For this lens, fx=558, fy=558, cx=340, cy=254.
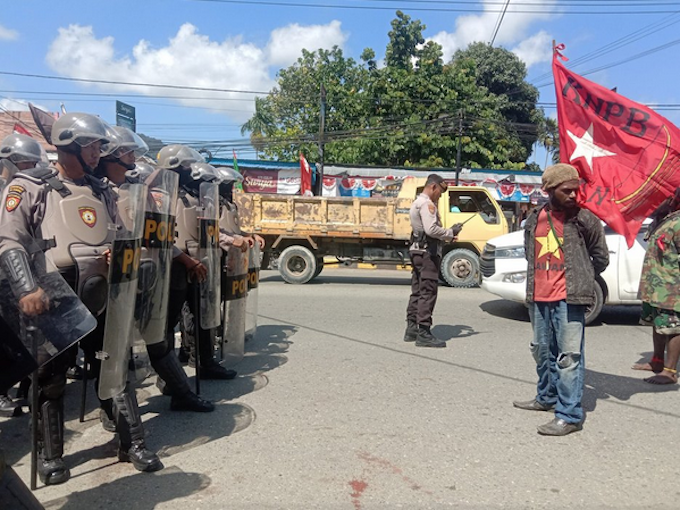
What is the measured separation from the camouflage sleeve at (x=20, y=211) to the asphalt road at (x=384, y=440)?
4.43 feet

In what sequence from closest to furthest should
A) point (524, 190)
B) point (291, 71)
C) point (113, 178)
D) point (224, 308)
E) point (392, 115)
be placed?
point (113, 178) → point (224, 308) → point (524, 190) → point (392, 115) → point (291, 71)

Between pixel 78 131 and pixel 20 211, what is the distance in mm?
585

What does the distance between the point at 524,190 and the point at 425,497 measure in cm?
1808

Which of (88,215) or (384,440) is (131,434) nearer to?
(88,215)

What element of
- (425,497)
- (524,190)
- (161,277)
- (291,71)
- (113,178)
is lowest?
(425,497)

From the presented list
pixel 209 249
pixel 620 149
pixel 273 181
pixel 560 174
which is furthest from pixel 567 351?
pixel 273 181

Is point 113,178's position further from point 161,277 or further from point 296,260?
point 296,260

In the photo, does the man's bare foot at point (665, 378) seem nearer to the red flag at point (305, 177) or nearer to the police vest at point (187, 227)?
the police vest at point (187, 227)

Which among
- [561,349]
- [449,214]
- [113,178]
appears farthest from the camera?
[449,214]

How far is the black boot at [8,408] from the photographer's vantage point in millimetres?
4078

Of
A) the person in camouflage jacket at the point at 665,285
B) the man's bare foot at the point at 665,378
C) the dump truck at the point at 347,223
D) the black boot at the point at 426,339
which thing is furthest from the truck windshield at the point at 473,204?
the man's bare foot at the point at 665,378

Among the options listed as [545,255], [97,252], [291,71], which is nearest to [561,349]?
[545,255]

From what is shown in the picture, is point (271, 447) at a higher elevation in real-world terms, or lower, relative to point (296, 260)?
lower

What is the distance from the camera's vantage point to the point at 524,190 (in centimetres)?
1958
